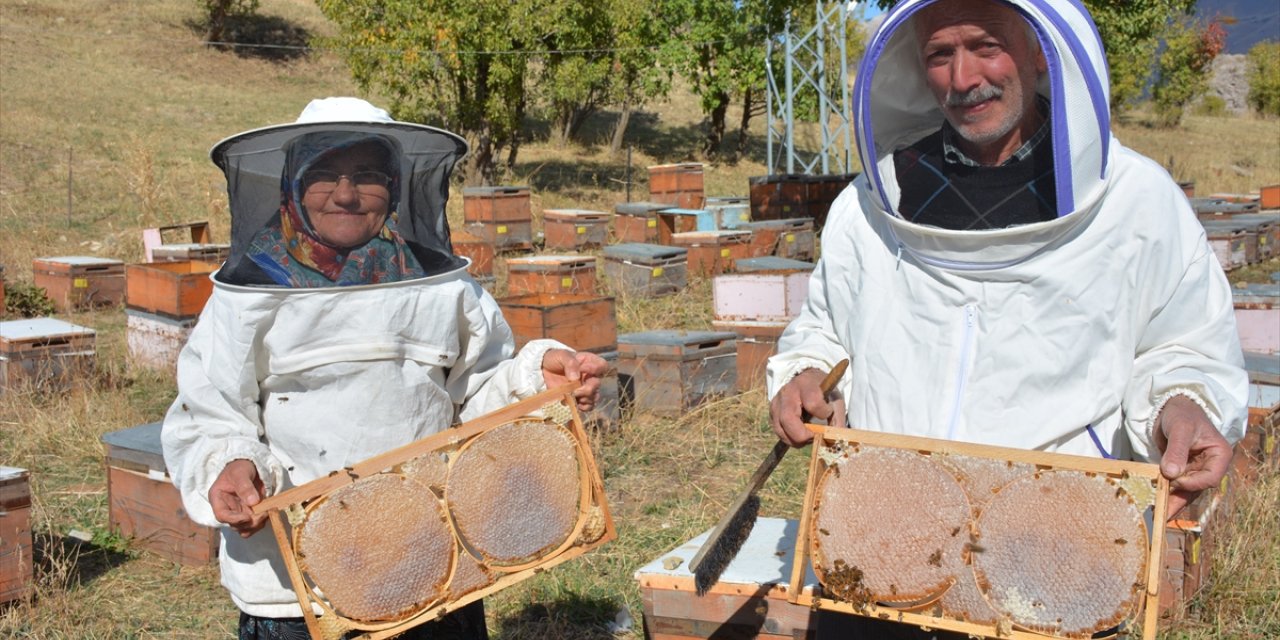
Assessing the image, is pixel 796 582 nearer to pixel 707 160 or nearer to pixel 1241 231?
pixel 1241 231

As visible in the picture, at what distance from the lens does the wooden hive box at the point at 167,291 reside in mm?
7523

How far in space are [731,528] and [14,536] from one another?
3.29 m

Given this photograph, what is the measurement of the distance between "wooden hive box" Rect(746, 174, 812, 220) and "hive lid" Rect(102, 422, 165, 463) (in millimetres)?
11123

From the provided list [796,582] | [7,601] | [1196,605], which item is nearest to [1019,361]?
[796,582]

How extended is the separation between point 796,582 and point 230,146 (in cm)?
144

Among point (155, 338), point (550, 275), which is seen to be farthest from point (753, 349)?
point (155, 338)

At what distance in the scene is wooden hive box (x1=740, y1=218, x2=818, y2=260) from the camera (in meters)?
11.8

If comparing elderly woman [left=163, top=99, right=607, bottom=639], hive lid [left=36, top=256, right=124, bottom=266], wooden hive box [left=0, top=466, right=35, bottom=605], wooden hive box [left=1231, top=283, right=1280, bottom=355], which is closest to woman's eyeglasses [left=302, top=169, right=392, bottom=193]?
elderly woman [left=163, top=99, right=607, bottom=639]

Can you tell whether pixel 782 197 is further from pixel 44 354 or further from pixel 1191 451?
pixel 1191 451

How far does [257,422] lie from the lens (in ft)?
7.66

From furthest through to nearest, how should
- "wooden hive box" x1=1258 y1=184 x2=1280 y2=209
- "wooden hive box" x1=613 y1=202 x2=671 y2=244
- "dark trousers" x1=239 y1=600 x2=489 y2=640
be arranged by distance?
"wooden hive box" x1=1258 y1=184 x2=1280 y2=209 → "wooden hive box" x1=613 y1=202 x2=671 y2=244 → "dark trousers" x1=239 y1=600 x2=489 y2=640

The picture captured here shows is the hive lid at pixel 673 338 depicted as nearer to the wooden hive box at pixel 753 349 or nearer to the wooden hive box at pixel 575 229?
the wooden hive box at pixel 753 349

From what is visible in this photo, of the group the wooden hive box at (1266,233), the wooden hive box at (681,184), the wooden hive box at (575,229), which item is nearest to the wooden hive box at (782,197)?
the wooden hive box at (681,184)

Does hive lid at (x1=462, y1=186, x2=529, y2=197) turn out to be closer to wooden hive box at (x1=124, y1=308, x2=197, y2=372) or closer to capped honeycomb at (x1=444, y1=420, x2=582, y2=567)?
wooden hive box at (x1=124, y1=308, x2=197, y2=372)
